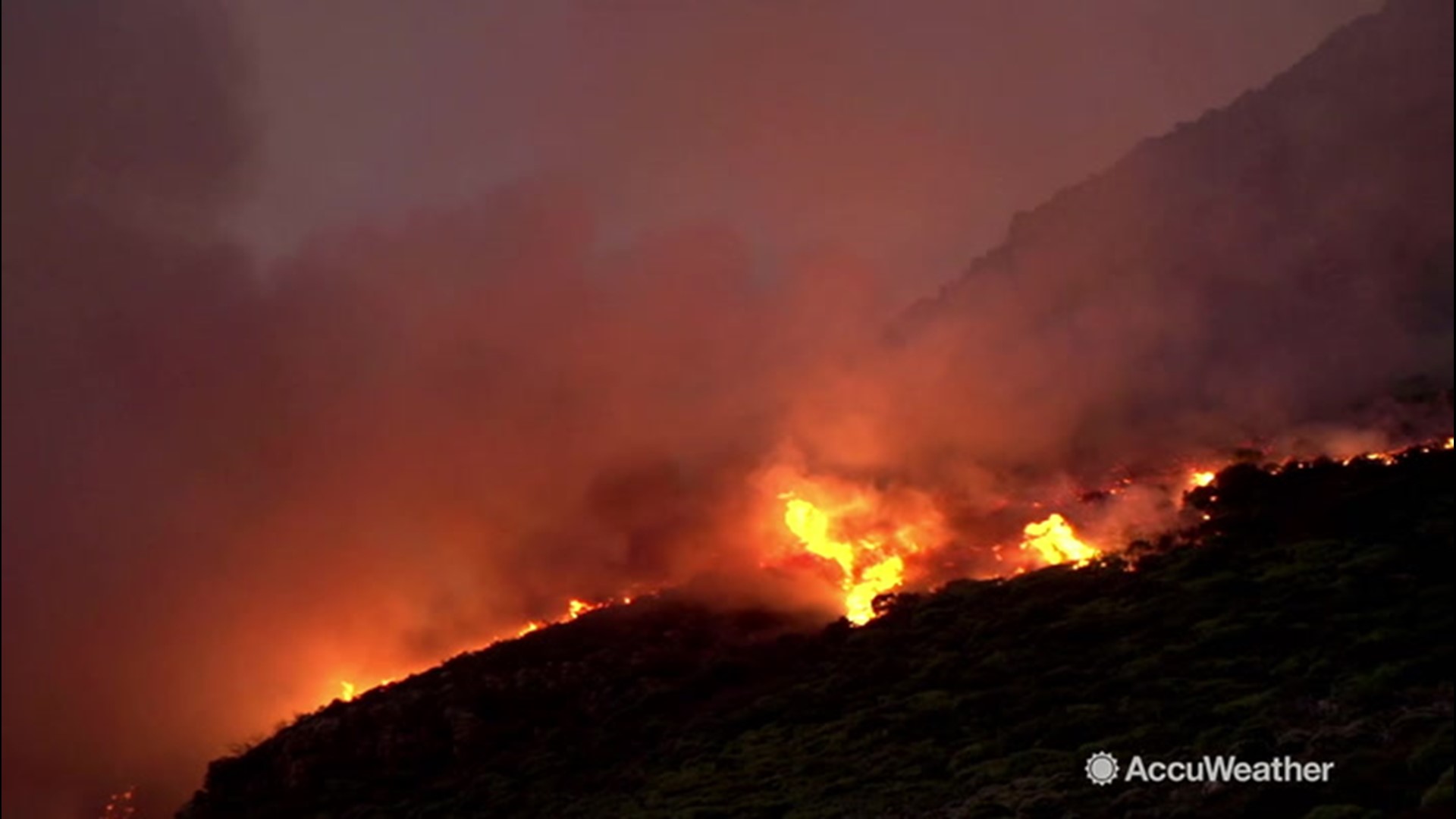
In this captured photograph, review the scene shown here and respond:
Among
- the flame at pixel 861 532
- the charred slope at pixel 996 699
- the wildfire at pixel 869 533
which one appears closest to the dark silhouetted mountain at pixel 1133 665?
the charred slope at pixel 996 699

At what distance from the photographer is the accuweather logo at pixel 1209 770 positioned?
2208cm

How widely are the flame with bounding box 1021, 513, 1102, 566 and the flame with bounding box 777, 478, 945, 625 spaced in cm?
609

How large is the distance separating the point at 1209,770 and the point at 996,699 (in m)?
11.2

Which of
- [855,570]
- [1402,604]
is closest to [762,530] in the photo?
[855,570]

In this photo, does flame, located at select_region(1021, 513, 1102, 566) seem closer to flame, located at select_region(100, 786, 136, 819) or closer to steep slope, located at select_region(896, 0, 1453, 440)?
steep slope, located at select_region(896, 0, 1453, 440)

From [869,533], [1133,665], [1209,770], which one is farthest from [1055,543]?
[1209,770]

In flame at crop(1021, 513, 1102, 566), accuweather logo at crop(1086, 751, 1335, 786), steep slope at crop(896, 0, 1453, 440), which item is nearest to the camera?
accuweather logo at crop(1086, 751, 1335, 786)

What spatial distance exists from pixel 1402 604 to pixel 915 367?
50.5 m

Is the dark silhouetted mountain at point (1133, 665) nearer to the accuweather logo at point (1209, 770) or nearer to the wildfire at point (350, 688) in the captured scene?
the accuweather logo at point (1209, 770)

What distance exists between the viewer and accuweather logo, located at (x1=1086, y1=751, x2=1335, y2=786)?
2208cm

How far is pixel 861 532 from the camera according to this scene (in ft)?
197

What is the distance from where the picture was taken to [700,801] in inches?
1304

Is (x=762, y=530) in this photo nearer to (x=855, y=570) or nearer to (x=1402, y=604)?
(x=855, y=570)

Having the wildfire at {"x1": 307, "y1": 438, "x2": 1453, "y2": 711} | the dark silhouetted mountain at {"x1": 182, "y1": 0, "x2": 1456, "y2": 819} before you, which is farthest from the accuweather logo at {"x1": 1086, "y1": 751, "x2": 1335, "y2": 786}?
the wildfire at {"x1": 307, "y1": 438, "x2": 1453, "y2": 711}
